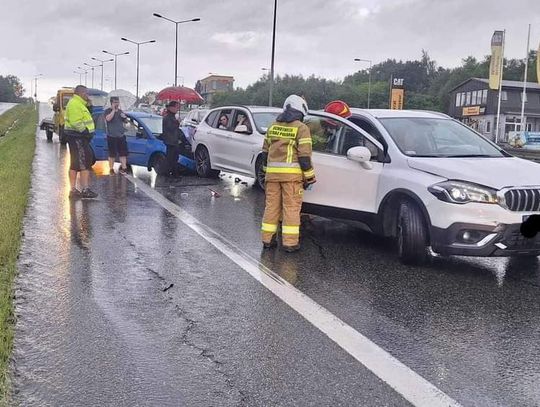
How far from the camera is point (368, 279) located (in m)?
6.09

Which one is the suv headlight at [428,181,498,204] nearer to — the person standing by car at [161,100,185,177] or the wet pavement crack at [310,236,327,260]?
the wet pavement crack at [310,236,327,260]

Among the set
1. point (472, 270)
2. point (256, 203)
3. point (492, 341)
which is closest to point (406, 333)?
point (492, 341)

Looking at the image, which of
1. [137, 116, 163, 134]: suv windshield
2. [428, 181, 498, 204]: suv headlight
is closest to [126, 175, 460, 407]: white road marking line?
[428, 181, 498, 204]: suv headlight

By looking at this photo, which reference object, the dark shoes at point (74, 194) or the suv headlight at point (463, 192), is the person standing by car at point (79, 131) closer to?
the dark shoes at point (74, 194)

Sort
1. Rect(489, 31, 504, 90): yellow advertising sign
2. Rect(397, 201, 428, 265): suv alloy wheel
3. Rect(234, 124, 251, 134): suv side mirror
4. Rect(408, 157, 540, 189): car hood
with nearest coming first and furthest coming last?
Rect(408, 157, 540, 189): car hood, Rect(397, 201, 428, 265): suv alloy wheel, Rect(234, 124, 251, 134): suv side mirror, Rect(489, 31, 504, 90): yellow advertising sign

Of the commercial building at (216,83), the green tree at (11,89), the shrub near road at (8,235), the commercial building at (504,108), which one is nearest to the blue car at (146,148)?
the shrub near road at (8,235)

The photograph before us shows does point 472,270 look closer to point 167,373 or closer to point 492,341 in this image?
point 492,341

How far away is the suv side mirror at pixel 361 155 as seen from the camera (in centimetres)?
704

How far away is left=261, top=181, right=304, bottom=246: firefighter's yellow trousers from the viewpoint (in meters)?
7.07

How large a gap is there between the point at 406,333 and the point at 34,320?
2726 millimetres

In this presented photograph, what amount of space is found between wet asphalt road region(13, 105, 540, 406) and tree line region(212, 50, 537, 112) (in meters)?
50.1

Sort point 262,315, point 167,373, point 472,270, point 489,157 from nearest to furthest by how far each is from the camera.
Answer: point 167,373 < point 262,315 < point 472,270 < point 489,157

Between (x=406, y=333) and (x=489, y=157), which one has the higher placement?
(x=489, y=157)

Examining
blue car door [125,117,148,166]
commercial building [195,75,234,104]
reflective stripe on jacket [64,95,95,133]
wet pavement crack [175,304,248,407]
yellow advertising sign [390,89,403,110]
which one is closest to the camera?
wet pavement crack [175,304,248,407]
